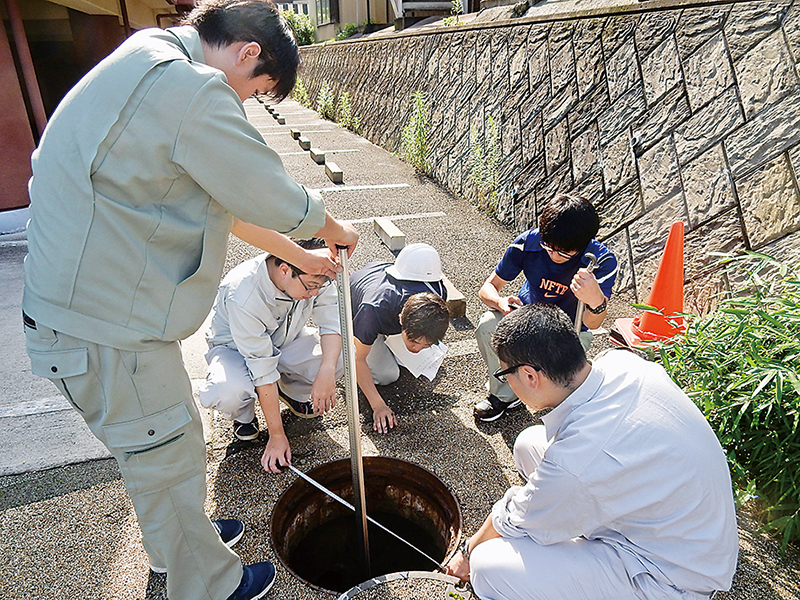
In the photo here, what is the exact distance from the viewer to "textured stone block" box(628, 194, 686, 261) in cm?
387

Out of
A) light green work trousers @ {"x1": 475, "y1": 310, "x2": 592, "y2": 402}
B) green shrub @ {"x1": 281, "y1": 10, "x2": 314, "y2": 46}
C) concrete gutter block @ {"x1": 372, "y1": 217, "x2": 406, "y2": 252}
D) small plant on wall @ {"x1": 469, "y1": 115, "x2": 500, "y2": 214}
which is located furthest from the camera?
green shrub @ {"x1": 281, "y1": 10, "x2": 314, "y2": 46}

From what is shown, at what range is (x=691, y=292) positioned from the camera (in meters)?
3.67

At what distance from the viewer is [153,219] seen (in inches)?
56.9

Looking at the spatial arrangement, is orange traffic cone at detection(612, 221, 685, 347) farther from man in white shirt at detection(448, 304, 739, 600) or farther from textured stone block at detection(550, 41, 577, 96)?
textured stone block at detection(550, 41, 577, 96)

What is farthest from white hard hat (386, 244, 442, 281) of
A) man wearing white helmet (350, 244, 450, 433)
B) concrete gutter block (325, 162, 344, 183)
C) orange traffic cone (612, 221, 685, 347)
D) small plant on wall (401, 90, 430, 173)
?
small plant on wall (401, 90, 430, 173)

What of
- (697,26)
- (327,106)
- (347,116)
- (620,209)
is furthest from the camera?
(327,106)

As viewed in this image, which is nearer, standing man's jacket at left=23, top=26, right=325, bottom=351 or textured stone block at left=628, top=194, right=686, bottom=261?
standing man's jacket at left=23, top=26, right=325, bottom=351

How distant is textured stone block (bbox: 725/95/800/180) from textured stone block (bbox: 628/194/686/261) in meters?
0.44

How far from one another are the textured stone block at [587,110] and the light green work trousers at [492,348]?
2.50m

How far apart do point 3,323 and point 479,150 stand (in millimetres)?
4965

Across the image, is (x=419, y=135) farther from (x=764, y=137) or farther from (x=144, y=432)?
(x=144, y=432)

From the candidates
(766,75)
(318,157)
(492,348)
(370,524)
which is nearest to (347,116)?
(318,157)

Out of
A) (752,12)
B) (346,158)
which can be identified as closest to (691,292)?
(752,12)

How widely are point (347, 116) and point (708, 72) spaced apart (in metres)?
9.62
